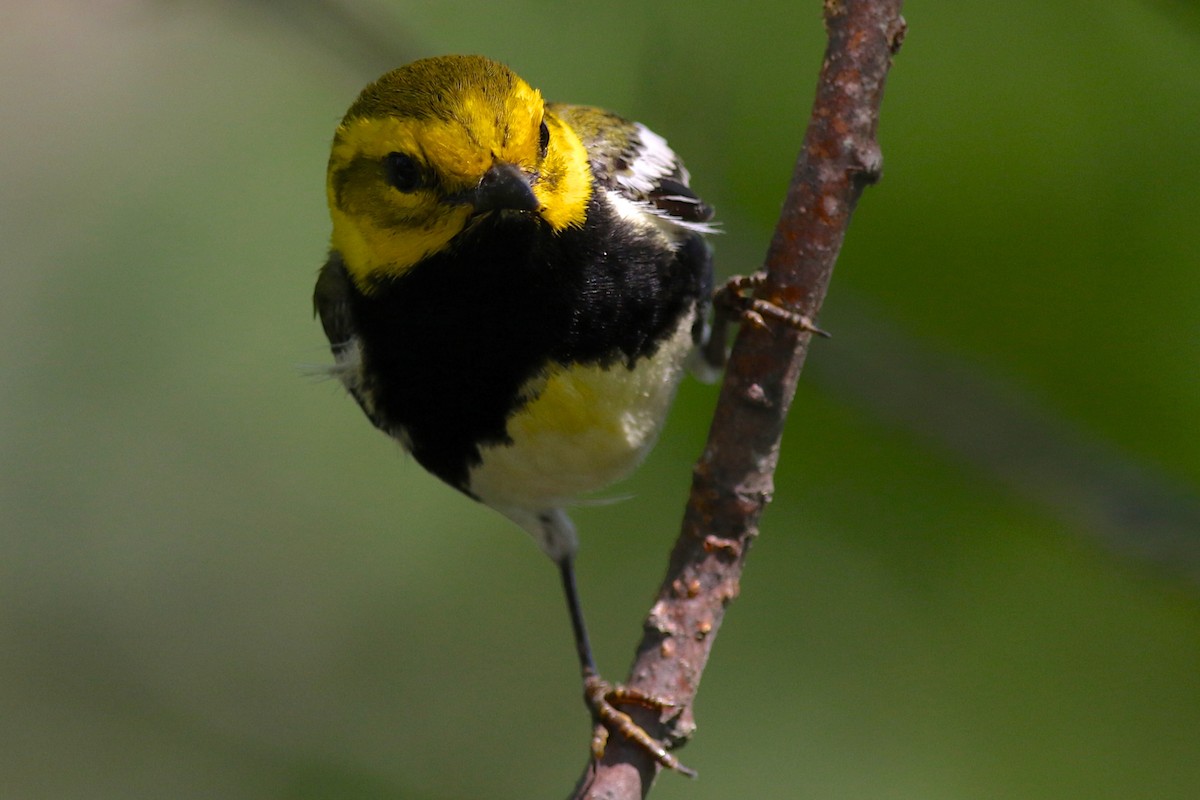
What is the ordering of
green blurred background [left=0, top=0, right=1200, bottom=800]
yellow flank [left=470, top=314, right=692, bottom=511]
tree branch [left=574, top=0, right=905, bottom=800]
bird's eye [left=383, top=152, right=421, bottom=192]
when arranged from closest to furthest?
tree branch [left=574, top=0, right=905, bottom=800]
bird's eye [left=383, top=152, right=421, bottom=192]
yellow flank [left=470, top=314, right=692, bottom=511]
green blurred background [left=0, top=0, right=1200, bottom=800]

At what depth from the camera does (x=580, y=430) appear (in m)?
2.80

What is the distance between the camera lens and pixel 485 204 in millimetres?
2510

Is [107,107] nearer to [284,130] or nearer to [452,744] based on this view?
[284,130]

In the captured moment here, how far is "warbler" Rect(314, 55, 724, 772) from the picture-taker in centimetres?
260

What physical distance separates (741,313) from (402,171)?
0.82 metres

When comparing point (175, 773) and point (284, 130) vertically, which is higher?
point (284, 130)

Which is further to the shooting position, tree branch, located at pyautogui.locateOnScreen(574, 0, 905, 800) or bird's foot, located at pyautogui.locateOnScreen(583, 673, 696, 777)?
bird's foot, located at pyautogui.locateOnScreen(583, 673, 696, 777)

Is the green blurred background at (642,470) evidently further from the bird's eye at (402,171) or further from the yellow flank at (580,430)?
the bird's eye at (402,171)

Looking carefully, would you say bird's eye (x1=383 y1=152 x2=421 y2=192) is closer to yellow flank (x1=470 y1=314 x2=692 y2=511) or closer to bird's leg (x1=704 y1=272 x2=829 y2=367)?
yellow flank (x1=470 y1=314 x2=692 y2=511)

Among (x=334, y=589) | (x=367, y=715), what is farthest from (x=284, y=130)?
(x=367, y=715)

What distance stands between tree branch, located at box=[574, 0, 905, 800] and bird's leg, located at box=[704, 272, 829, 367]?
0.6 inches

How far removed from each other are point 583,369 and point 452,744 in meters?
2.75

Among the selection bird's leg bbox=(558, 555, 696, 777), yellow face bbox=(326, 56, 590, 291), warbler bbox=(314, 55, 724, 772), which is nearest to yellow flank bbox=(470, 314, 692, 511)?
warbler bbox=(314, 55, 724, 772)

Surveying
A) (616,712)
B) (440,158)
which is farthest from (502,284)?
(616,712)
